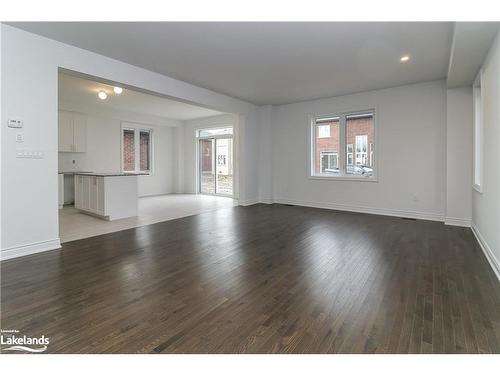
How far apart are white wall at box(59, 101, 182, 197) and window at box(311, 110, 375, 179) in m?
5.38

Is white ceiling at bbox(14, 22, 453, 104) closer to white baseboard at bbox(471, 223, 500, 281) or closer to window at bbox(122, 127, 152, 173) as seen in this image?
white baseboard at bbox(471, 223, 500, 281)

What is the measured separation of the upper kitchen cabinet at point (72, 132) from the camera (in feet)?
22.9

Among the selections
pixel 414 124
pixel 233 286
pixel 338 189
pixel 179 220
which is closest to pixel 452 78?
pixel 414 124

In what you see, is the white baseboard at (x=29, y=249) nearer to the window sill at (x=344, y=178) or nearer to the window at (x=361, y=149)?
the window sill at (x=344, y=178)

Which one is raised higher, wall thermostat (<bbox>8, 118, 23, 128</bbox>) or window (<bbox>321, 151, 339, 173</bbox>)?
wall thermostat (<bbox>8, 118, 23, 128</bbox>)

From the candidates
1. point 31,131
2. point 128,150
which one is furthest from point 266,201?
point 31,131

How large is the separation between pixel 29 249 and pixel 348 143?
237 inches

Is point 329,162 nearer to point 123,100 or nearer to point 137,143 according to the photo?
point 123,100

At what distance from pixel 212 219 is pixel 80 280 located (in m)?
3.00

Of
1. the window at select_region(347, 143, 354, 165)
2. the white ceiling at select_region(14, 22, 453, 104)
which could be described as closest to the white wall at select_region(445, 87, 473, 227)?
the white ceiling at select_region(14, 22, 453, 104)

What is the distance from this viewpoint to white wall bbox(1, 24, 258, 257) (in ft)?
10.00

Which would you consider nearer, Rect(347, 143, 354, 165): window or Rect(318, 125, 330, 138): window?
Rect(347, 143, 354, 165): window

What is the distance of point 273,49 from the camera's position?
12.2ft
